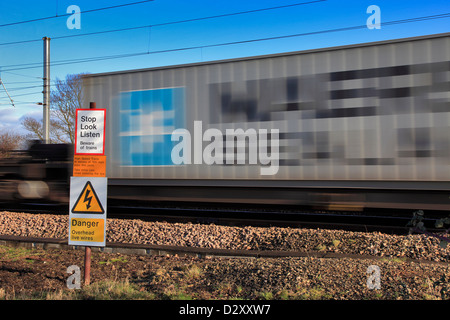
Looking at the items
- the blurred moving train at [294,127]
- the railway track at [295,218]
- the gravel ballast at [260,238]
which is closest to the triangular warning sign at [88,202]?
the gravel ballast at [260,238]

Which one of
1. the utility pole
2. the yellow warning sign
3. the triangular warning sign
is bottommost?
the yellow warning sign

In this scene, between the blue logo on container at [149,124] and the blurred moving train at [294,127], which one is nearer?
the blurred moving train at [294,127]

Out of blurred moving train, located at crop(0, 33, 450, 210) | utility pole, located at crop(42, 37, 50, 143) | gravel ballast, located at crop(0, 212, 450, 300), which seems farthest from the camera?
utility pole, located at crop(42, 37, 50, 143)

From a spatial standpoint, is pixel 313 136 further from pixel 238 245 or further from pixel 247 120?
pixel 238 245

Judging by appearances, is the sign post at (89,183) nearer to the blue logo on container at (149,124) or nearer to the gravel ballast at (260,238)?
the gravel ballast at (260,238)

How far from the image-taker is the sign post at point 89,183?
4270 millimetres

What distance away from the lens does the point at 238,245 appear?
20.2 feet

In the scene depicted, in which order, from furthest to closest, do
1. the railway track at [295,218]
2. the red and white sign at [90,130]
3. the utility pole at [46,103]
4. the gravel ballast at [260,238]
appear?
1. the utility pole at [46,103]
2. the railway track at [295,218]
3. the gravel ballast at [260,238]
4. the red and white sign at [90,130]

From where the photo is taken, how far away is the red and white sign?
168 inches

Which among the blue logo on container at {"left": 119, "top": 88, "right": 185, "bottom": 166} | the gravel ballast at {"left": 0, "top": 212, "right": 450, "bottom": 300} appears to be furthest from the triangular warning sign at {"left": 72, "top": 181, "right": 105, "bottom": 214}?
the blue logo on container at {"left": 119, "top": 88, "right": 185, "bottom": 166}

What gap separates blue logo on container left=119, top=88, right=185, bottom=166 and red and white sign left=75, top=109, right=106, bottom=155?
431 cm

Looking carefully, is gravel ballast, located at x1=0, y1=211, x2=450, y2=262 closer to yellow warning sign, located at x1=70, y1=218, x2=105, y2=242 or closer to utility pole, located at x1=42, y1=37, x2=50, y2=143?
yellow warning sign, located at x1=70, y1=218, x2=105, y2=242

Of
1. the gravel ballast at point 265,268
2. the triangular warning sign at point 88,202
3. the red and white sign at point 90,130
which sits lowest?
the gravel ballast at point 265,268
